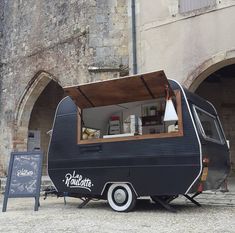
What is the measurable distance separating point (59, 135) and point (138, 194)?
1.79 metres

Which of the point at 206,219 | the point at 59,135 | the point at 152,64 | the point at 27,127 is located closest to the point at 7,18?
the point at 27,127

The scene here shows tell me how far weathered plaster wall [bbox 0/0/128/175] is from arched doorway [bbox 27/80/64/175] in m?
1.03

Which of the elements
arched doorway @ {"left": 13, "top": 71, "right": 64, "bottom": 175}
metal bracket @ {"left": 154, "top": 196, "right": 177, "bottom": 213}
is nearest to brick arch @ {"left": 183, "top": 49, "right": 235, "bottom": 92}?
metal bracket @ {"left": 154, "top": 196, "right": 177, "bottom": 213}

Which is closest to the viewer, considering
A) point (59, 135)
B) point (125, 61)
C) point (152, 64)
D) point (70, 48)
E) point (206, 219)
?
point (206, 219)

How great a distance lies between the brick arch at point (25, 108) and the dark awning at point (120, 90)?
793cm

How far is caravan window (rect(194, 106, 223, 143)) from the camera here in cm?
665

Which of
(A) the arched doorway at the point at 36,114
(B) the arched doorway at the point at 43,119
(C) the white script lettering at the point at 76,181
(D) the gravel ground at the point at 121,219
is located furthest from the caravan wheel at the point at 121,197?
(B) the arched doorway at the point at 43,119

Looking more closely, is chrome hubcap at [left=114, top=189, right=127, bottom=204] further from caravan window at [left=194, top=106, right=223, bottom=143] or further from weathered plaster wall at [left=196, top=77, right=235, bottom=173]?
weathered plaster wall at [left=196, top=77, right=235, bottom=173]

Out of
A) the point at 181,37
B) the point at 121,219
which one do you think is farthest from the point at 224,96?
the point at 121,219

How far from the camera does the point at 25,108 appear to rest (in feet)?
50.3

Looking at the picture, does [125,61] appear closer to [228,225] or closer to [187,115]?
[187,115]

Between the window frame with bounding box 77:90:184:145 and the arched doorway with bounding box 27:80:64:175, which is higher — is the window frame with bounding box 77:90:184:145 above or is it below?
below

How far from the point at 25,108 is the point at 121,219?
10.1 metres

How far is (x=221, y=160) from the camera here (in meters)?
7.02
